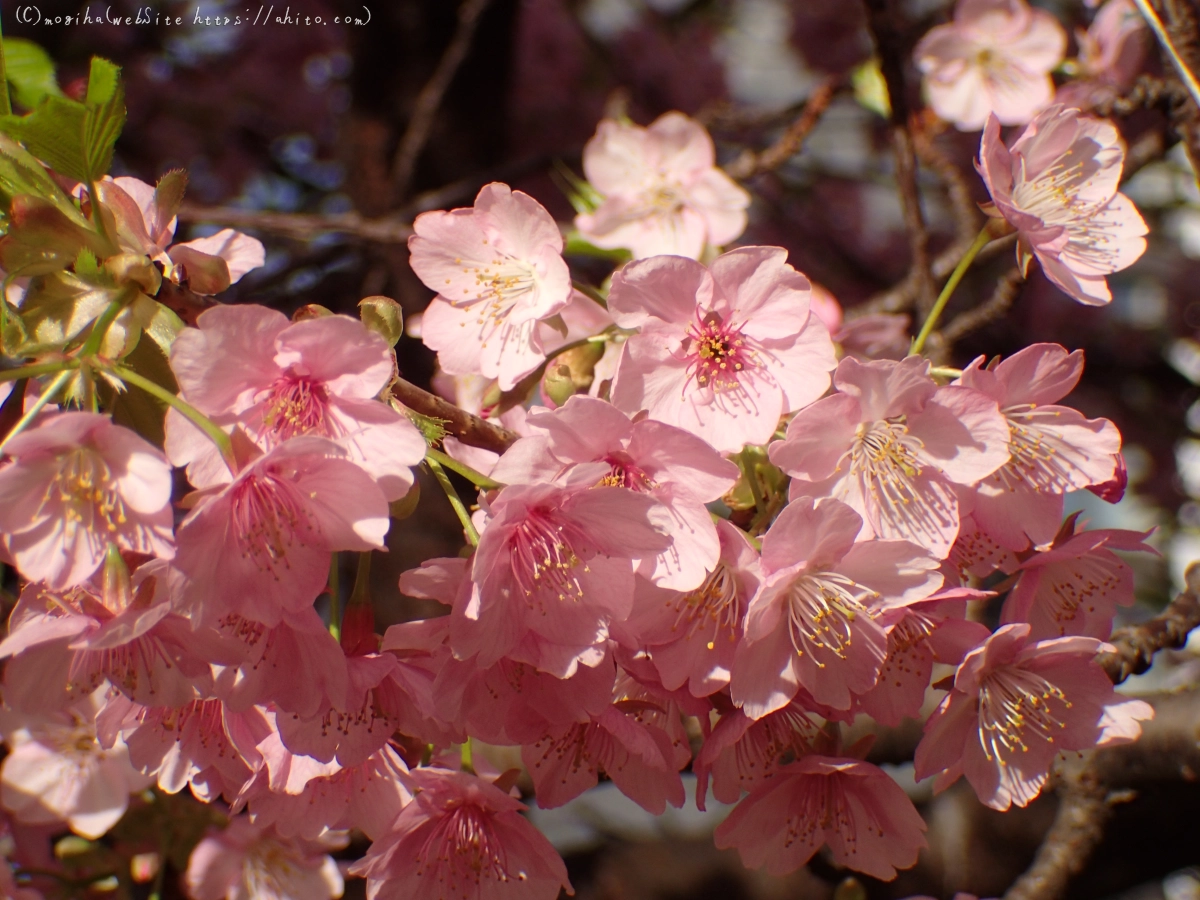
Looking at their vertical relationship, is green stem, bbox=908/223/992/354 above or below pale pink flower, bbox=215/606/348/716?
above

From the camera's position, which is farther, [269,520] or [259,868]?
[259,868]

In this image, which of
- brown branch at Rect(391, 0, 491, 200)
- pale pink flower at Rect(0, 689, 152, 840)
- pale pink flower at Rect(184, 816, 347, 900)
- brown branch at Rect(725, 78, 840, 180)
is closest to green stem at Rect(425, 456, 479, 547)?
pale pink flower at Rect(184, 816, 347, 900)

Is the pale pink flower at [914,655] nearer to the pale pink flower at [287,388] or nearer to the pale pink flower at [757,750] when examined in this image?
the pale pink flower at [757,750]

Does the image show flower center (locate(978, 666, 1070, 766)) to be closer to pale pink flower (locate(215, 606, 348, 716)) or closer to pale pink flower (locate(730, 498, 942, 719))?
pale pink flower (locate(730, 498, 942, 719))

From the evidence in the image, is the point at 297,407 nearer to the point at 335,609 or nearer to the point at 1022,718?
the point at 335,609

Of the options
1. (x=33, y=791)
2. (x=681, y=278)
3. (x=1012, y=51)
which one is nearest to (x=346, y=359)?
(x=681, y=278)

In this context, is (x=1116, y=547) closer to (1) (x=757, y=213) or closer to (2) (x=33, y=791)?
(2) (x=33, y=791)

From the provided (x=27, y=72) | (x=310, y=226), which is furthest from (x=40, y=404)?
(x=310, y=226)

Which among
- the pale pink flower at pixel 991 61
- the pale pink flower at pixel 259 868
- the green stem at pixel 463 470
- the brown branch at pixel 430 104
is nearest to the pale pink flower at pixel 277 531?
the green stem at pixel 463 470
